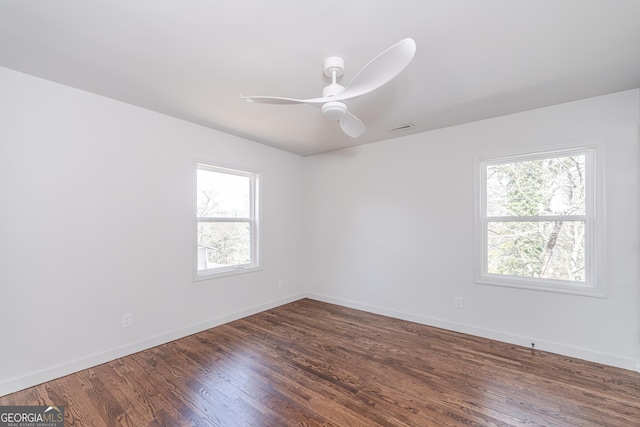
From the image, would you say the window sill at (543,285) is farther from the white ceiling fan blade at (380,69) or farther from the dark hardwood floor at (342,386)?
the white ceiling fan blade at (380,69)

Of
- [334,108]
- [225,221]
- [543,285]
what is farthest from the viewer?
[225,221]

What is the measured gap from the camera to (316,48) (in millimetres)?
1868

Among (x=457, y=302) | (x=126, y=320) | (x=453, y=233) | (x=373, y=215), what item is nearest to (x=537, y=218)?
(x=453, y=233)

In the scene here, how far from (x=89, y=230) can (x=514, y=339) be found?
4.40 metres

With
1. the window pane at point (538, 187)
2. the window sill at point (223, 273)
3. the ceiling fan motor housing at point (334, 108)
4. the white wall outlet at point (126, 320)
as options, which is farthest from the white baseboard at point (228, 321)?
the ceiling fan motor housing at point (334, 108)

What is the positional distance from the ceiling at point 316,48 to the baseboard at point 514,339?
2.43 metres

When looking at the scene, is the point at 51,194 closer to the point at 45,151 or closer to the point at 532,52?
the point at 45,151

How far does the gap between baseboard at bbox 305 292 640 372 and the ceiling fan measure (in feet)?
8.80

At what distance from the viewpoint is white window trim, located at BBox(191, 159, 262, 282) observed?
10.9ft

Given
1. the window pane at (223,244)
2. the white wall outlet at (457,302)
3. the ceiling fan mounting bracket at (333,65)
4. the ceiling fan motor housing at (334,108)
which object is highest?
the ceiling fan mounting bracket at (333,65)

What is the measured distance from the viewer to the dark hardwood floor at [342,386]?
1871 mm

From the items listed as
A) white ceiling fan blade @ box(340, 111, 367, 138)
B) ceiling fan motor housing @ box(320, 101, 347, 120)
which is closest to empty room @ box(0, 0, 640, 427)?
ceiling fan motor housing @ box(320, 101, 347, 120)

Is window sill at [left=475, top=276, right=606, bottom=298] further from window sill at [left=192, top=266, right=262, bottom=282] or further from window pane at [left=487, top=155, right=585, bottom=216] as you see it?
window sill at [left=192, top=266, right=262, bottom=282]

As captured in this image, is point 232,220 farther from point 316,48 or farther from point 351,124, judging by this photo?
point 316,48
